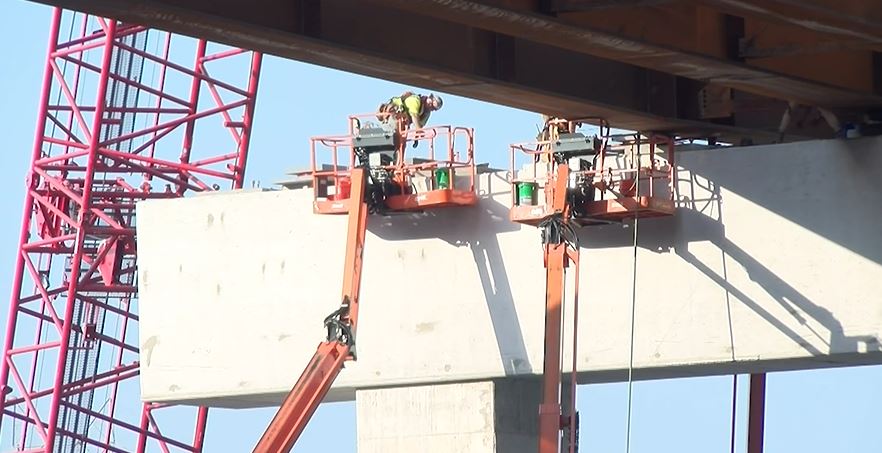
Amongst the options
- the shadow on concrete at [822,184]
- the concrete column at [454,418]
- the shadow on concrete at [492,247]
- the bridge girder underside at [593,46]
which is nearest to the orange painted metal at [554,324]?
the bridge girder underside at [593,46]

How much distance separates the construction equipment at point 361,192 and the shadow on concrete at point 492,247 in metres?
0.31

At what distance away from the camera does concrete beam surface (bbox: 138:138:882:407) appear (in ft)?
89.1

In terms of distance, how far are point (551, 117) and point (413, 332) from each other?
3.91 meters

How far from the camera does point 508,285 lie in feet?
96.4

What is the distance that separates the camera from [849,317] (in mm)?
27031

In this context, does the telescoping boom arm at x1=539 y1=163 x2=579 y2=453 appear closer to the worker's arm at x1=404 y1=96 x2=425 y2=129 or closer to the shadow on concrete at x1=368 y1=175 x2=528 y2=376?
the shadow on concrete at x1=368 y1=175 x2=528 y2=376

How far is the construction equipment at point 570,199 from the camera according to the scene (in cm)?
2741

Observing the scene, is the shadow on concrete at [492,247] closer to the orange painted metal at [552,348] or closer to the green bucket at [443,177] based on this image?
the green bucket at [443,177]

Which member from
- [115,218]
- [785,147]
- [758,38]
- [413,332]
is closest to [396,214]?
[413,332]

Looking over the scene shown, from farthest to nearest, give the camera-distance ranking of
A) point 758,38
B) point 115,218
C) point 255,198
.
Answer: point 115,218 < point 255,198 < point 758,38

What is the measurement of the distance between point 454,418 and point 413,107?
4.78 m

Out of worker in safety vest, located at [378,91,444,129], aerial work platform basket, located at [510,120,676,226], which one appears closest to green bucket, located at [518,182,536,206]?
aerial work platform basket, located at [510,120,676,226]

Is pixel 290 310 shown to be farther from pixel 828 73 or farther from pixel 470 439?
pixel 828 73

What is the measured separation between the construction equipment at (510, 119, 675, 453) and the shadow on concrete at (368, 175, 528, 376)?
0.75 metres
